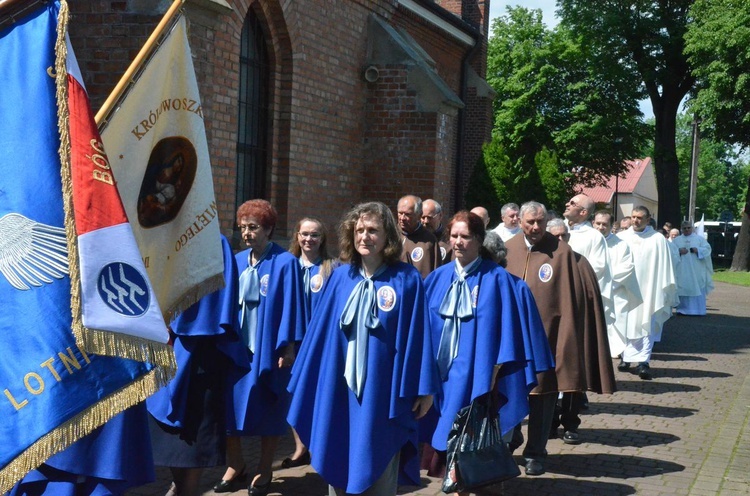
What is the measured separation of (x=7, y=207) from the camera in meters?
3.09

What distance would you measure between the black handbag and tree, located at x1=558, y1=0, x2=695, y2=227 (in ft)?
106

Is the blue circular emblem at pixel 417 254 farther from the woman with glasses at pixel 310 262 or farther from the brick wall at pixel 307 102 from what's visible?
the brick wall at pixel 307 102

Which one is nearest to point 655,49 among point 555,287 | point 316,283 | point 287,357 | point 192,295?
point 555,287

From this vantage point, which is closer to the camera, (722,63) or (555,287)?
(555,287)

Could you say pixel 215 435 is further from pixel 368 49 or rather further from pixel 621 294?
pixel 368 49

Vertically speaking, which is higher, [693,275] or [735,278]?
[693,275]

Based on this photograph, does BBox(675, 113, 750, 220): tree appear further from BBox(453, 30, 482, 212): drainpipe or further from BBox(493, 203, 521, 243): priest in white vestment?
BBox(493, 203, 521, 243): priest in white vestment

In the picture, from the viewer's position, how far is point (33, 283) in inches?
121

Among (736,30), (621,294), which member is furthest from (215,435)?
(736,30)

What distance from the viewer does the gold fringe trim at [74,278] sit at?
3.03 metres

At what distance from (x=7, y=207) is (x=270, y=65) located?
8.77 metres

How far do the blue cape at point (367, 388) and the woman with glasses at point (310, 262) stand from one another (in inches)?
75.9

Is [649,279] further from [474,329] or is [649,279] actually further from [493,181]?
[493,181]

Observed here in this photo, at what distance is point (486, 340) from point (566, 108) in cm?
3867
